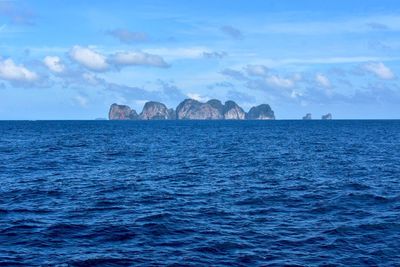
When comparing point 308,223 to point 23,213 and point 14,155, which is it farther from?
point 14,155

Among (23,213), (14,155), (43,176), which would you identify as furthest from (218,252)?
(14,155)

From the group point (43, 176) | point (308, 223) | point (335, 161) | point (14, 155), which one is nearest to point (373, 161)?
point (335, 161)

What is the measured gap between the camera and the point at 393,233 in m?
26.3

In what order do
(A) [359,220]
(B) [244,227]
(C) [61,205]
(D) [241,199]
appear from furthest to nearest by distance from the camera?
(D) [241,199], (C) [61,205], (A) [359,220], (B) [244,227]

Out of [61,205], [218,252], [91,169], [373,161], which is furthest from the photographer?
[373,161]

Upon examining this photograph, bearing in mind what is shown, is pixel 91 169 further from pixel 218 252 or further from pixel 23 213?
pixel 218 252

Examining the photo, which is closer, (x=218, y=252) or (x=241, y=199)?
(x=218, y=252)

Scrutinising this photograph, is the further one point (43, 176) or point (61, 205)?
point (43, 176)

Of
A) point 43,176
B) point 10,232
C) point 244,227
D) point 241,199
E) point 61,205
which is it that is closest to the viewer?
point 10,232

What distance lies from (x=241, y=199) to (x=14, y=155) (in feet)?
159

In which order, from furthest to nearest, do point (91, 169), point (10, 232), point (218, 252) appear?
point (91, 169), point (10, 232), point (218, 252)

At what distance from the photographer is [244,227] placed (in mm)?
27438

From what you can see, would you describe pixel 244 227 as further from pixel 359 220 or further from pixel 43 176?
pixel 43 176

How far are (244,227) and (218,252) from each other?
509cm
